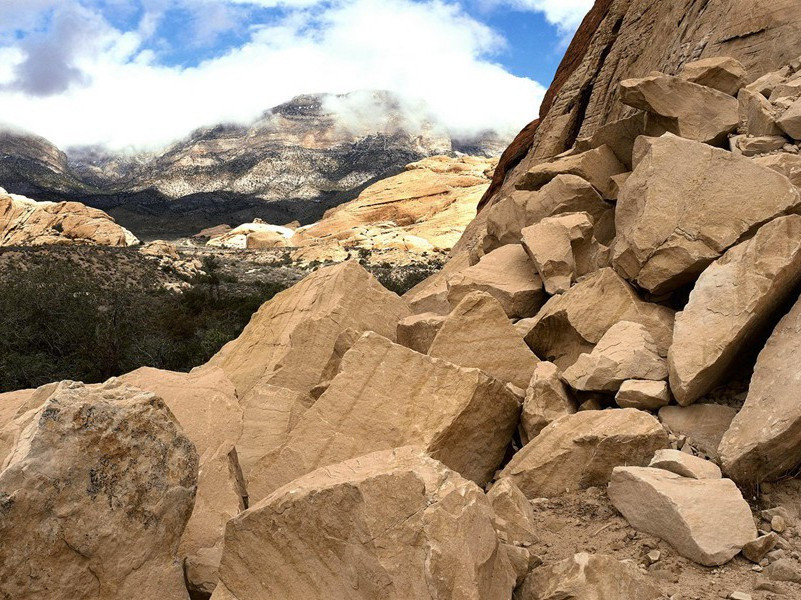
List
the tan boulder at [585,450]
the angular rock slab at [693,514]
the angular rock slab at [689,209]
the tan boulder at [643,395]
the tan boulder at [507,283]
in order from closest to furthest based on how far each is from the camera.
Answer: the angular rock slab at [693,514], the tan boulder at [585,450], the tan boulder at [643,395], the angular rock slab at [689,209], the tan boulder at [507,283]

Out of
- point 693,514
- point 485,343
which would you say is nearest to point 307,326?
point 485,343

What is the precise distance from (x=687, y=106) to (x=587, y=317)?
152 inches

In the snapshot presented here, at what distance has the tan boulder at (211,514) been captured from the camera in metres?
3.58

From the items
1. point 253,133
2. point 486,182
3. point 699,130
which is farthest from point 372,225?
point 253,133

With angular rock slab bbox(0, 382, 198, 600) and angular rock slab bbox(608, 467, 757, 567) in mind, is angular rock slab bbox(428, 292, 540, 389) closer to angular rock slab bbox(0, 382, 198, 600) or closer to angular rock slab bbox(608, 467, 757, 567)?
angular rock slab bbox(608, 467, 757, 567)

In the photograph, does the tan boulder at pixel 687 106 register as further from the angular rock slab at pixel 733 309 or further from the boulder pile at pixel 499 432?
the angular rock slab at pixel 733 309

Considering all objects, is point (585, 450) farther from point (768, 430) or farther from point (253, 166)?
point (253, 166)

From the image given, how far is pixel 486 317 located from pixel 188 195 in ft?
350

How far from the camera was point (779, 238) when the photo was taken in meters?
4.59

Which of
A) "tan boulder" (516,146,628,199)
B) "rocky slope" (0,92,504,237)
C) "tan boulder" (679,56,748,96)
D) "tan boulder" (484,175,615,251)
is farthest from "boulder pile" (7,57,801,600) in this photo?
"rocky slope" (0,92,504,237)

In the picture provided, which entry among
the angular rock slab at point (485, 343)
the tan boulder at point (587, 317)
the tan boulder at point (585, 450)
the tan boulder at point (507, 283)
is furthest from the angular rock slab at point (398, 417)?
the tan boulder at point (507, 283)

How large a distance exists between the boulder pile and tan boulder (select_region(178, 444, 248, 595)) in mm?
18

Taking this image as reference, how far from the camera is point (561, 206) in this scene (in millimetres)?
8758

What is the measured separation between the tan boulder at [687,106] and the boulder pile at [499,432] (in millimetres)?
27
